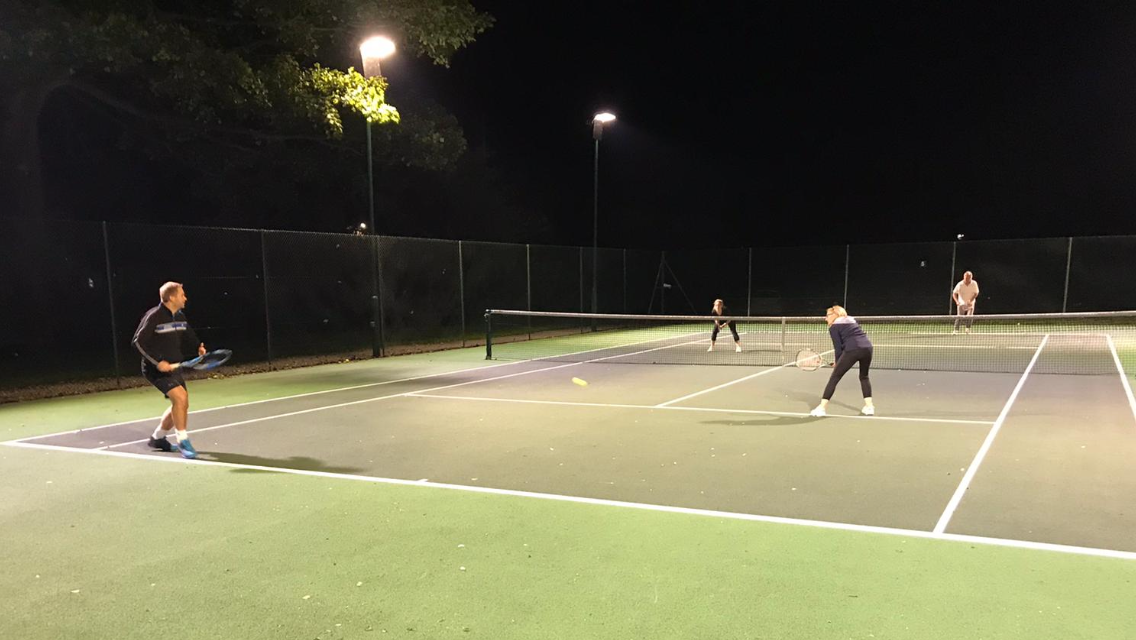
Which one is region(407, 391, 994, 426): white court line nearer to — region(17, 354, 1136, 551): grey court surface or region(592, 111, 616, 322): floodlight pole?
region(17, 354, 1136, 551): grey court surface

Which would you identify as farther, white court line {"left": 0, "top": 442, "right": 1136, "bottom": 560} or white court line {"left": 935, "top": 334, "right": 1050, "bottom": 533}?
white court line {"left": 935, "top": 334, "right": 1050, "bottom": 533}

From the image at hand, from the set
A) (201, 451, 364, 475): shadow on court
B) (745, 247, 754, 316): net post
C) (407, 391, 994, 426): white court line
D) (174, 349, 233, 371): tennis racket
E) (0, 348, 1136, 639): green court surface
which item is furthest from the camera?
Answer: (745, 247, 754, 316): net post

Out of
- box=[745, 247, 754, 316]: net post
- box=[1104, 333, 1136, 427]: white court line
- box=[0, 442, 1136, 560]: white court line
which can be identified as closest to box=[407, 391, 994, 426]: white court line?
box=[1104, 333, 1136, 427]: white court line

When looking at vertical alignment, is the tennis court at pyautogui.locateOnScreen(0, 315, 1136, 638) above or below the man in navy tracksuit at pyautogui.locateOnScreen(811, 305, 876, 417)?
below

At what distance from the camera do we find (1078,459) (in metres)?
6.23

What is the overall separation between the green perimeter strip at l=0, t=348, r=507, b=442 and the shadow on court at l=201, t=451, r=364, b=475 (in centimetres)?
241

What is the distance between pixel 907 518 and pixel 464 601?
308 centimetres

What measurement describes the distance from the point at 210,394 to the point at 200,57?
6.25m

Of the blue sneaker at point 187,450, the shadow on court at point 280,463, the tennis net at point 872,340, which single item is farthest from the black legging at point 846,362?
the blue sneaker at point 187,450

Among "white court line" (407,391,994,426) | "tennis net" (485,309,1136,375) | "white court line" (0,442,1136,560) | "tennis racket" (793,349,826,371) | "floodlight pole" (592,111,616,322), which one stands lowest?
"tennis net" (485,309,1136,375)

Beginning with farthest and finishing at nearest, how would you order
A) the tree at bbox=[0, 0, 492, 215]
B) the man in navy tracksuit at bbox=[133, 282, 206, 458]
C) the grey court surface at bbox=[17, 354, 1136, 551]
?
the tree at bbox=[0, 0, 492, 215], the man in navy tracksuit at bbox=[133, 282, 206, 458], the grey court surface at bbox=[17, 354, 1136, 551]

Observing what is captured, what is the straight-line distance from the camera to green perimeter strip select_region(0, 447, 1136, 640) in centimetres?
337

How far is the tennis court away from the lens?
3992mm

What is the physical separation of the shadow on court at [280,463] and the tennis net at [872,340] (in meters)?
8.06
